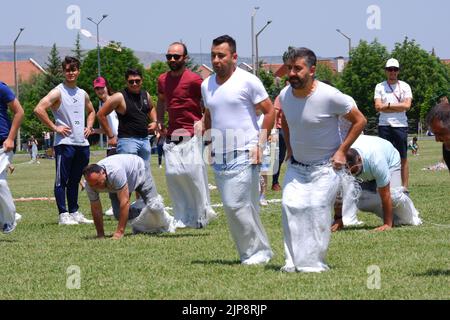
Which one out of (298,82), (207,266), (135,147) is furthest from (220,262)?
(135,147)

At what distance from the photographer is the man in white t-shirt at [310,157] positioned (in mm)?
8773

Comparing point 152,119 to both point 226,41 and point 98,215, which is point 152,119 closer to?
point 98,215

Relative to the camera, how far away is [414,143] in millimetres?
45281

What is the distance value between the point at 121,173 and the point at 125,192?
0.76 ft

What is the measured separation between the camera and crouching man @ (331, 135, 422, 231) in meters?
11.6

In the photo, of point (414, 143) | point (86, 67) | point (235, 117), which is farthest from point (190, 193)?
point (86, 67)

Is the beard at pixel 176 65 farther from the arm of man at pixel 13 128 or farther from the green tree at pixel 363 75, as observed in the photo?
the green tree at pixel 363 75

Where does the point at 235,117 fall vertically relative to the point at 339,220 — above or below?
above

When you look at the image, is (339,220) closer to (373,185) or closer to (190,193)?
(373,185)

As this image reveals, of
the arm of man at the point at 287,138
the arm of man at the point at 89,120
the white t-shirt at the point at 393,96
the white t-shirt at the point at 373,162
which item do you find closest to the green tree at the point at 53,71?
the white t-shirt at the point at 393,96

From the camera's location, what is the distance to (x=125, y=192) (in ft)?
38.8

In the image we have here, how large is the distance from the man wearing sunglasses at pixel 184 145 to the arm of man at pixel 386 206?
229cm

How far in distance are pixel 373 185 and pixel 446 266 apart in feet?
11.0
